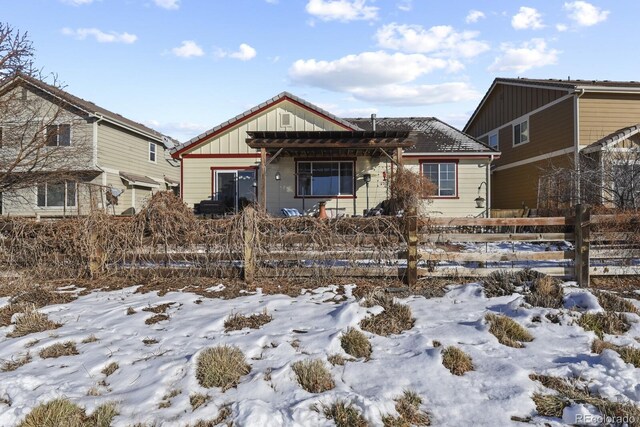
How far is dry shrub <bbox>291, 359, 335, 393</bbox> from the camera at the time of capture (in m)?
A: 3.19

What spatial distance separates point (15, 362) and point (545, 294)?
5930mm

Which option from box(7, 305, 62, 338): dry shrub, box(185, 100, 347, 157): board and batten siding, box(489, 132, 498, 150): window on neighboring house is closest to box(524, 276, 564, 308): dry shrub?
box(7, 305, 62, 338): dry shrub

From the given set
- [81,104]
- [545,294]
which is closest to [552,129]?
[545,294]

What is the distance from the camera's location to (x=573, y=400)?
2924 mm

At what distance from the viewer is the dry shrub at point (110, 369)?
11.5 feet

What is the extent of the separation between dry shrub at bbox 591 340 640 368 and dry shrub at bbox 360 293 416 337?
1.76 metres

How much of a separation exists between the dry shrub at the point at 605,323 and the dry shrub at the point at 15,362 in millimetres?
5677

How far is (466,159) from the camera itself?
16156 millimetres

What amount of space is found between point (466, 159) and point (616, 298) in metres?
11.8

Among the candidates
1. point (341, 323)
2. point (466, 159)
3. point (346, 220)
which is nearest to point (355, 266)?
point (346, 220)

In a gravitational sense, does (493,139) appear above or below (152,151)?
above

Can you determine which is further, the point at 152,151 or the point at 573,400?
the point at 152,151

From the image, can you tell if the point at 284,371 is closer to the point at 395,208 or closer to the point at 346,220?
the point at 346,220

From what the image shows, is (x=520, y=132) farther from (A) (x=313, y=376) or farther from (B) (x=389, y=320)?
(A) (x=313, y=376)
